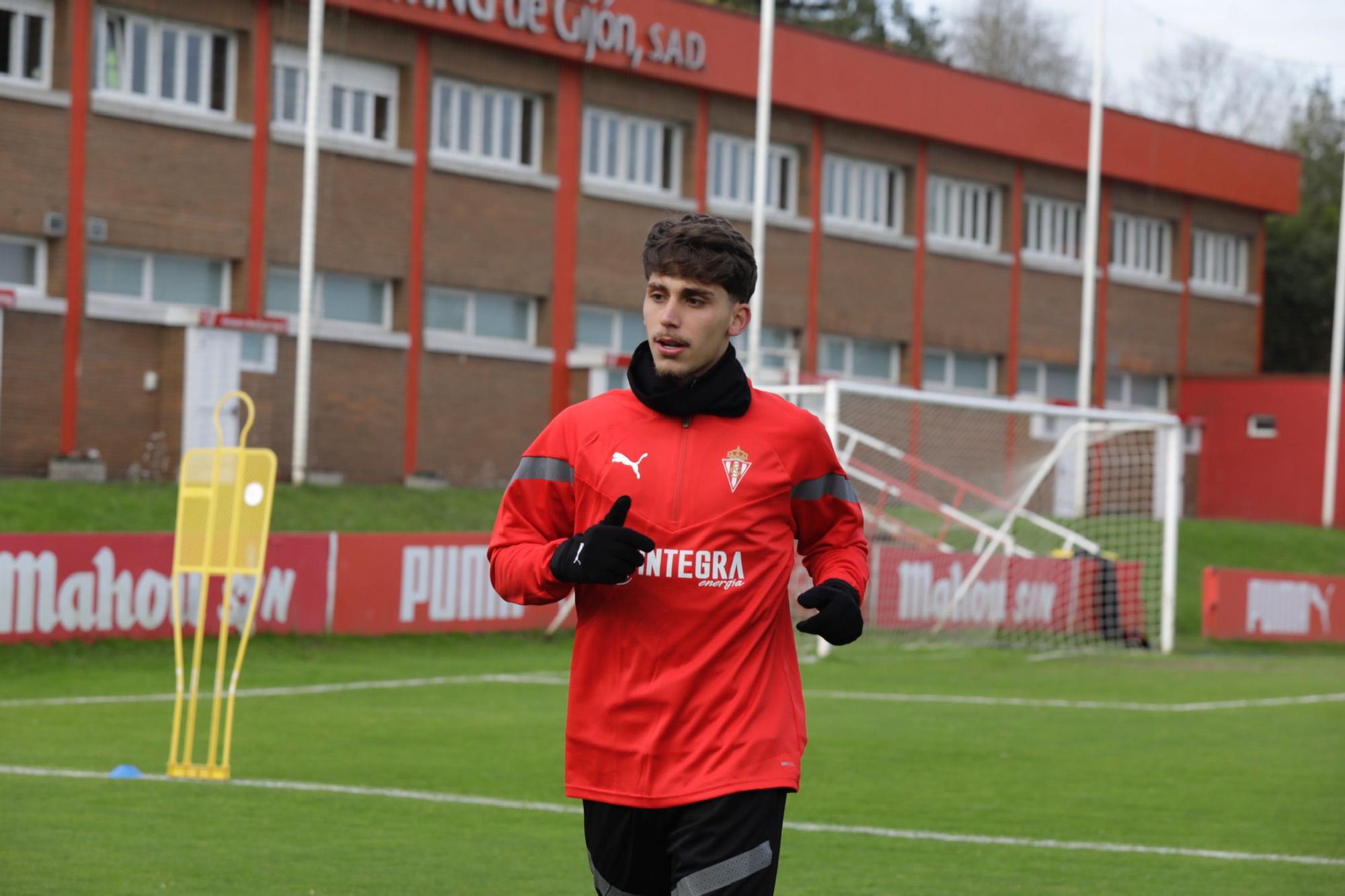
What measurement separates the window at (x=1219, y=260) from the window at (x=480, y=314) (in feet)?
70.2

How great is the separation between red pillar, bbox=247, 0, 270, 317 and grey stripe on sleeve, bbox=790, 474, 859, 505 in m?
26.5

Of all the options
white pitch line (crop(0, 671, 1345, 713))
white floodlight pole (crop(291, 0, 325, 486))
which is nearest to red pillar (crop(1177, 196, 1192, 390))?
white floodlight pole (crop(291, 0, 325, 486))

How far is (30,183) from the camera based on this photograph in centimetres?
2753

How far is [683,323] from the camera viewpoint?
4.43 m

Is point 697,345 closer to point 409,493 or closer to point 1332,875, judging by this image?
point 1332,875

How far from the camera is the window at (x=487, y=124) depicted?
33.5m

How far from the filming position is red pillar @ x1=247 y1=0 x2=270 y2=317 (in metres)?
30.1

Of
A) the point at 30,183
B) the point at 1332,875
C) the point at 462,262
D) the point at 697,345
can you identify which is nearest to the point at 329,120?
the point at 462,262

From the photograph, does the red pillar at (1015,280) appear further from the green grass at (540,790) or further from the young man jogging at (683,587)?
the young man jogging at (683,587)

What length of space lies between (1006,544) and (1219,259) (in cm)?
2654

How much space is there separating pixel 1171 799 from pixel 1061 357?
35.1 m

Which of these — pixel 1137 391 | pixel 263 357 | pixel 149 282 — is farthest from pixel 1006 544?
pixel 1137 391

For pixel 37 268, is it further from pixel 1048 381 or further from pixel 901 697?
pixel 1048 381

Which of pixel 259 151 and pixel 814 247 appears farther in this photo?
pixel 814 247
